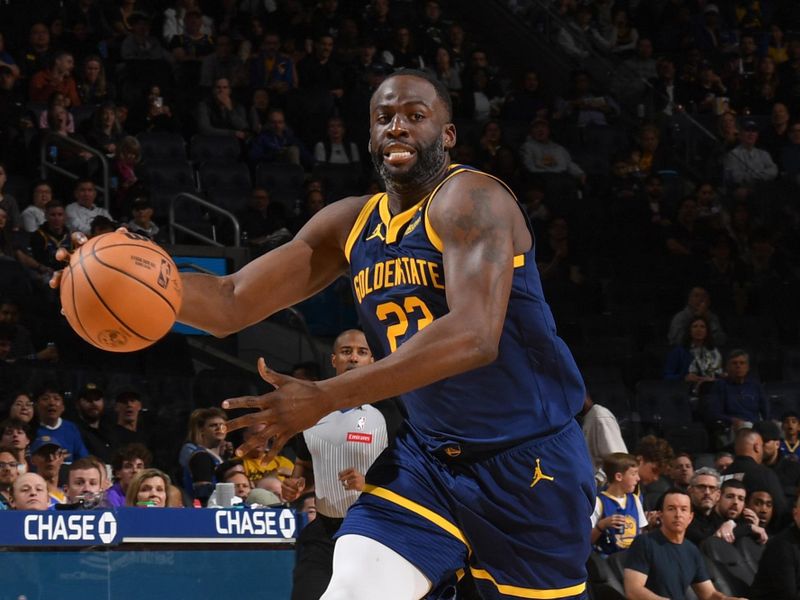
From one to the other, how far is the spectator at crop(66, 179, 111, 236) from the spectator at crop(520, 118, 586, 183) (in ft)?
18.4

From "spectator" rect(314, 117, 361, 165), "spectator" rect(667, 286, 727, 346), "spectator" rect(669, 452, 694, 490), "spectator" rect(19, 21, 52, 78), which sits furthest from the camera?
"spectator" rect(314, 117, 361, 165)

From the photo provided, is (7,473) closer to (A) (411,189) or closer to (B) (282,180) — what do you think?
(A) (411,189)


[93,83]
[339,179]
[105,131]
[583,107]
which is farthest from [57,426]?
[583,107]

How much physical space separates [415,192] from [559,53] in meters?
14.9

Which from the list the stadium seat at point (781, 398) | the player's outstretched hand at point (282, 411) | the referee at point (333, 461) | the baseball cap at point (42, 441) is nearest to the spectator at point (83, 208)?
the baseball cap at point (42, 441)

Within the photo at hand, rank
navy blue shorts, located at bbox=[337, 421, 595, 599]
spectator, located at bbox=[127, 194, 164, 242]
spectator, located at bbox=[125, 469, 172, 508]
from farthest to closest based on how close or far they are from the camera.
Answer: spectator, located at bbox=[127, 194, 164, 242]
spectator, located at bbox=[125, 469, 172, 508]
navy blue shorts, located at bbox=[337, 421, 595, 599]

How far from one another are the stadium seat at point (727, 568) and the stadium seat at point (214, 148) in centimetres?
698

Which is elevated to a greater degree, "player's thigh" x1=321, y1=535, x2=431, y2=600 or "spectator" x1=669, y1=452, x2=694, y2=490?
"player's thigh" x1=321, y1=535, x2=431, y2=600

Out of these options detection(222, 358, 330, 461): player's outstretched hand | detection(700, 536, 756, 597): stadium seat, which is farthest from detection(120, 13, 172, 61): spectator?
detection(222, 358, 330, 461): player's outstretched hand

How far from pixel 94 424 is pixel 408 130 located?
663 centimetres

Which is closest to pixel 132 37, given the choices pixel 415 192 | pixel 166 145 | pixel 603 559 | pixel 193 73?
pixel 193 73

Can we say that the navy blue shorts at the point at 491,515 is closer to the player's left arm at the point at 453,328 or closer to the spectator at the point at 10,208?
the player's left arm at the point at 453,328

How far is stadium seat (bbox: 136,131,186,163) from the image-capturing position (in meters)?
13.8

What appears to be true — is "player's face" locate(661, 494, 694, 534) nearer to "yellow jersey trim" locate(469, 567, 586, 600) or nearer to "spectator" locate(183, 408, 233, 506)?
"spectator" locate(183, 408, 233, 506)
